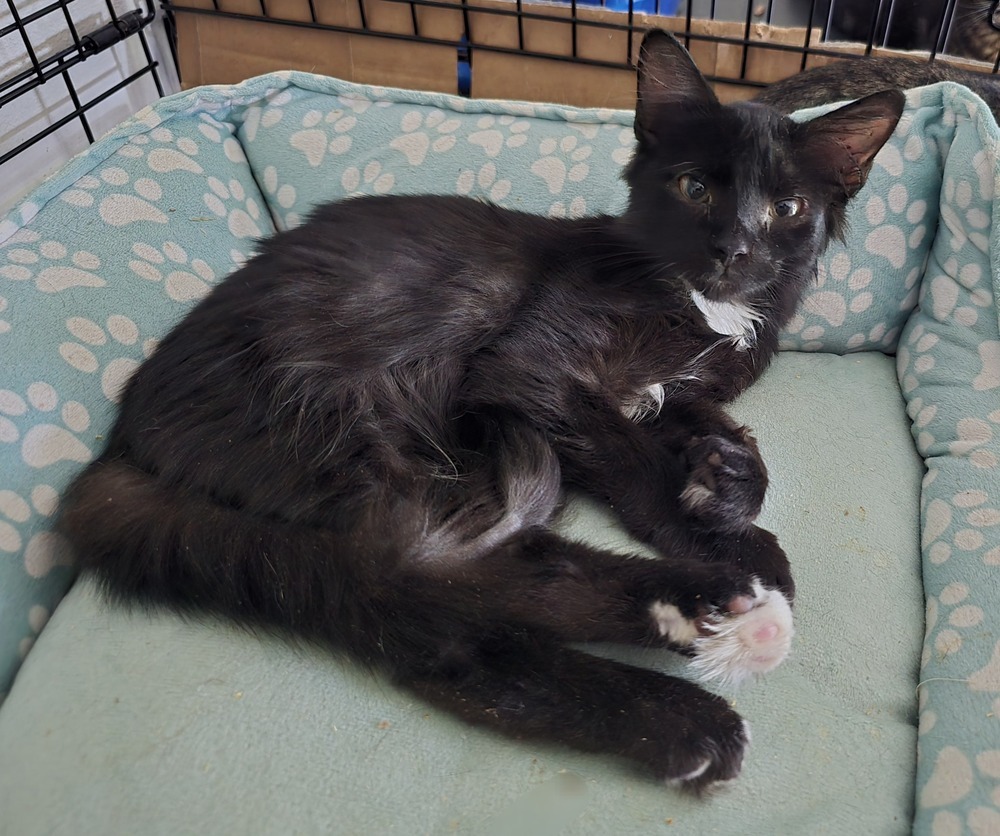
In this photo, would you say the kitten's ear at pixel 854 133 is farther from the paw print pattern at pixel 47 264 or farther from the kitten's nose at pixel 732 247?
the paw print pattern at pixel 47 264

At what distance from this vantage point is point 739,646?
125 cm

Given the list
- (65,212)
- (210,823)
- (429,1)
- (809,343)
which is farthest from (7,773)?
(429,1)

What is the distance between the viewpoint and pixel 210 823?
3.61 ft

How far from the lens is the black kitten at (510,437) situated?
119 centimetres

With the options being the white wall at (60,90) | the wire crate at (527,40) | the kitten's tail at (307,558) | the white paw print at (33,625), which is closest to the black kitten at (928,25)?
the wire crate at (527,40)

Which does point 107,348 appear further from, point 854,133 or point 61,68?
point 854,133

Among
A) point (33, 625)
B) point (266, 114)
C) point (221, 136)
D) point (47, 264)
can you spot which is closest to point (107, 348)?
point (47, 264)

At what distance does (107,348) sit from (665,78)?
1.27 meters

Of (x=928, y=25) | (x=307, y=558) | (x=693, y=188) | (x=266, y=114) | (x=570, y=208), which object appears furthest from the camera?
(x=928, y=25)

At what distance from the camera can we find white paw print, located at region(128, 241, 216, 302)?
6.15 ft

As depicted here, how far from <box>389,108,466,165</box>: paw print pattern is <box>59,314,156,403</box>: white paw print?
87 cm

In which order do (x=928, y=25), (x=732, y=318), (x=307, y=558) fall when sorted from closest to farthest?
(x=307, y=558) < (x=732, y=318) < (x=928, y=25)

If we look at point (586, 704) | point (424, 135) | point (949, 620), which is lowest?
point (949, 620)

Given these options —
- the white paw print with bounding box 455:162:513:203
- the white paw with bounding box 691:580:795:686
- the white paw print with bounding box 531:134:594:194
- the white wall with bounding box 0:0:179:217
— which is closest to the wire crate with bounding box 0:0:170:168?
the white wall with bounding box 0:0:179:217
